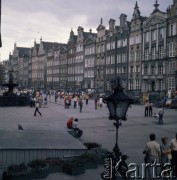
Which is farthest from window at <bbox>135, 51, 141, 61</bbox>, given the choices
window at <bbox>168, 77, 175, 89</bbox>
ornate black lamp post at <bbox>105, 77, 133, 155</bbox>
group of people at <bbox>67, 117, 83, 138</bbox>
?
ornate black lamp post at <bbox>105, 77, 133, 155</bbox>

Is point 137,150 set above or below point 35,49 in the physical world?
below

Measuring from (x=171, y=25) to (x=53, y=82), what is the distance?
55.8 m

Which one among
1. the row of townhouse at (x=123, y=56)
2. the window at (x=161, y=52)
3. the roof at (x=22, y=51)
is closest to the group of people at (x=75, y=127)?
the row of townhouse at (x=123, y=56)

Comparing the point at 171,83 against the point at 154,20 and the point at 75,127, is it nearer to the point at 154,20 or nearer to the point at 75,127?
the point at 154,20

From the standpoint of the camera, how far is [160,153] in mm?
10281

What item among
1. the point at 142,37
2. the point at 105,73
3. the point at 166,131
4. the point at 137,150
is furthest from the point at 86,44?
the point at 137,150

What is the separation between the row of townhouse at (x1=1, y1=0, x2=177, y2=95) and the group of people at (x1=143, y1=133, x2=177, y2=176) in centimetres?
2585

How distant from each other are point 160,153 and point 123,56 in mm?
57484

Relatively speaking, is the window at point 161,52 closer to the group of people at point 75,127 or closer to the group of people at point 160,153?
the group of people at point 75,127

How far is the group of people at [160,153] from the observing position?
1016 cm

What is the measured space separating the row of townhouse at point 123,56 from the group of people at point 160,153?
2585cm

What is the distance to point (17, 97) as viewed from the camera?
45875mm

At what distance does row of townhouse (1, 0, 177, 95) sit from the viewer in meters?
54.1

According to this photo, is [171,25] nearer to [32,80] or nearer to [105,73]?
[105,73]
